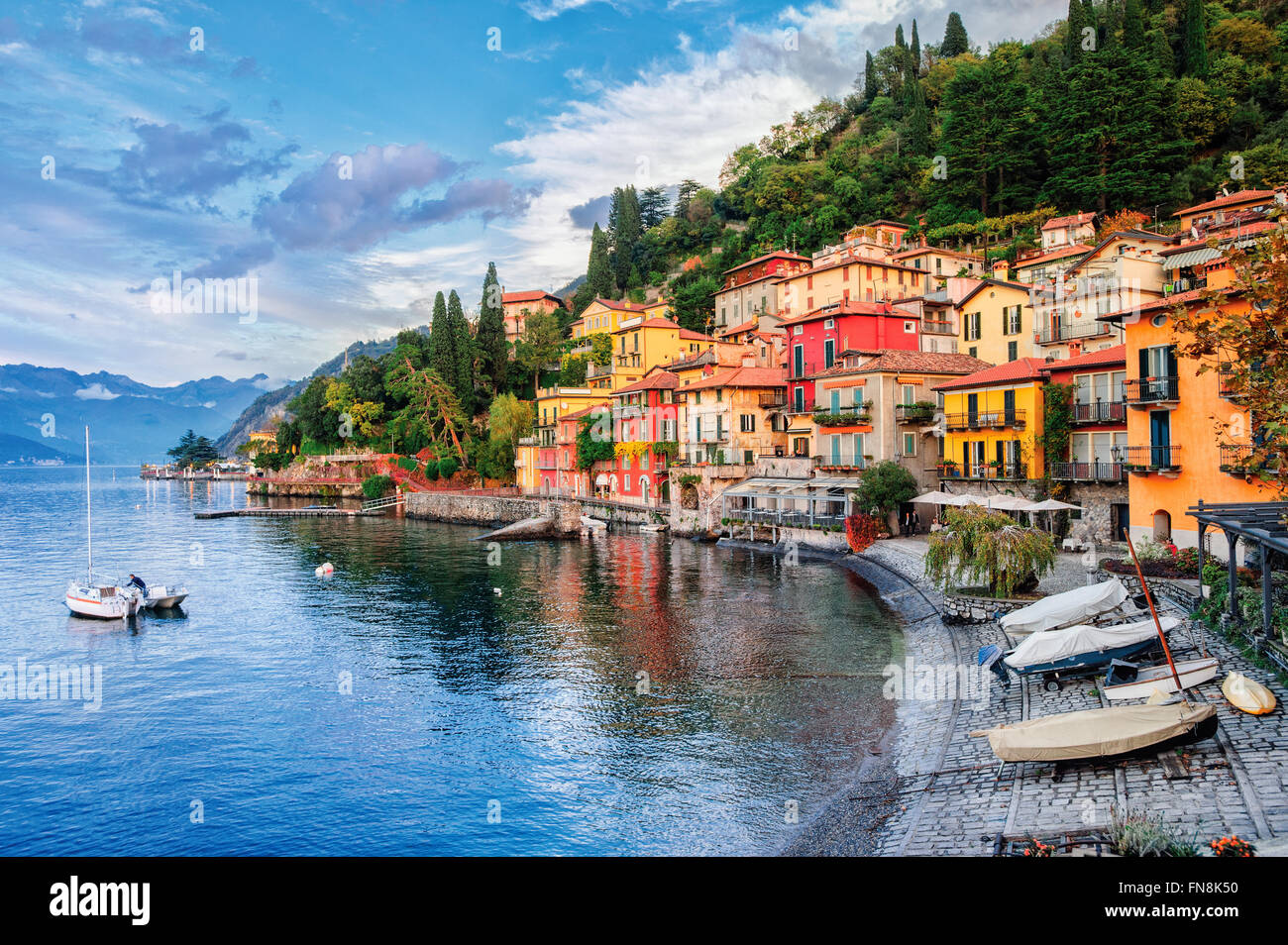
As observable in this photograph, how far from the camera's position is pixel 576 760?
1817 centimetres

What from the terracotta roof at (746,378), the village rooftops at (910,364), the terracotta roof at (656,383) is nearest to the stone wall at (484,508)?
the terracotta roof at (656,383)

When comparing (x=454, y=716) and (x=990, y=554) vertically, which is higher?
(x=990, y=554)

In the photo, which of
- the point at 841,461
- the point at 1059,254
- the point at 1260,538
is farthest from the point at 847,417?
the point at 1260,538

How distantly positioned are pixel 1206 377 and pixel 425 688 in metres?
27.8

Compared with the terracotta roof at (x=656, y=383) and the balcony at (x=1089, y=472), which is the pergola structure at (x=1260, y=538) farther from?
the terracotta roof at (x=656, y=383)

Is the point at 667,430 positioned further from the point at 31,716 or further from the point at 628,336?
the point at 31,716

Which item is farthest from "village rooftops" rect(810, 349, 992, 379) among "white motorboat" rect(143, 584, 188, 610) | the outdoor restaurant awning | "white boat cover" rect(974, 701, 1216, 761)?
"white motorboat" rect(143, 584, 188, 610)

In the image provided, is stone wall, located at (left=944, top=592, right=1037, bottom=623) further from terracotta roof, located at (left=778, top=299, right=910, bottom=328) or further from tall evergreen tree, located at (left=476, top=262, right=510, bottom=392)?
tall evergreen tree, located at (left=476, top=262, right=510, bottom=392)

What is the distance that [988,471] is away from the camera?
4072cm

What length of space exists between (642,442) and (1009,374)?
108ft

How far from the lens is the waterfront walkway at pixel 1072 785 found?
11.2 m

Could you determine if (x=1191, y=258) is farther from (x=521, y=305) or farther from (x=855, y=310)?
(x=521, y=305)

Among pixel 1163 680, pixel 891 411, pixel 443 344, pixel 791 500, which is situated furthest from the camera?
pixel 443 344

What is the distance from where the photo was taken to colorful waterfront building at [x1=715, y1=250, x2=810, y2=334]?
252 feet
